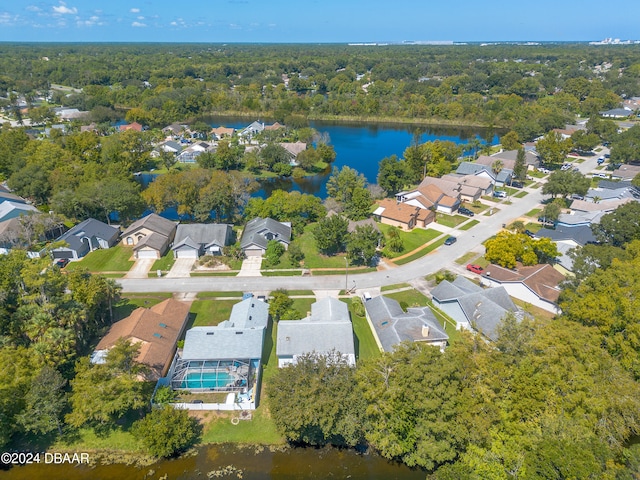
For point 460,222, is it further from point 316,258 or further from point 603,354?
point 603,354

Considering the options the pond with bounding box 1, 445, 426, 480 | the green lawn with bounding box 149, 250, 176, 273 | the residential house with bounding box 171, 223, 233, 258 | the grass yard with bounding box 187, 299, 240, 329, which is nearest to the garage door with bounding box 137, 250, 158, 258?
the green lawn with bounding box 149, 250, 176, 273

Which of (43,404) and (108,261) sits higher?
(43,404)

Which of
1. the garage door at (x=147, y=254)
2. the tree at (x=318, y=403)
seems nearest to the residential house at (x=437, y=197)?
the garage door at (x=147, y=254)

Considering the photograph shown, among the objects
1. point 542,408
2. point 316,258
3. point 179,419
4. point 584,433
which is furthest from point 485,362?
point 316,258

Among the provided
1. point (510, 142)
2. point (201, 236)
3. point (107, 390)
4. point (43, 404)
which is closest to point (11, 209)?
point (201, 236)

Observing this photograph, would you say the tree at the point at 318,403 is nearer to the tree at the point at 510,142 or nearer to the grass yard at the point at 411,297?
the grass yard at the point at 411,297

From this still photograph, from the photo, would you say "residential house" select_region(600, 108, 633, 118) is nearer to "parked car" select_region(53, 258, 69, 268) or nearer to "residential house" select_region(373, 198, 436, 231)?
"residential house" select_region(373, 198, 436, 231)

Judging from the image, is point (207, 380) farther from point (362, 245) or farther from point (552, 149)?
point (552, 149)
